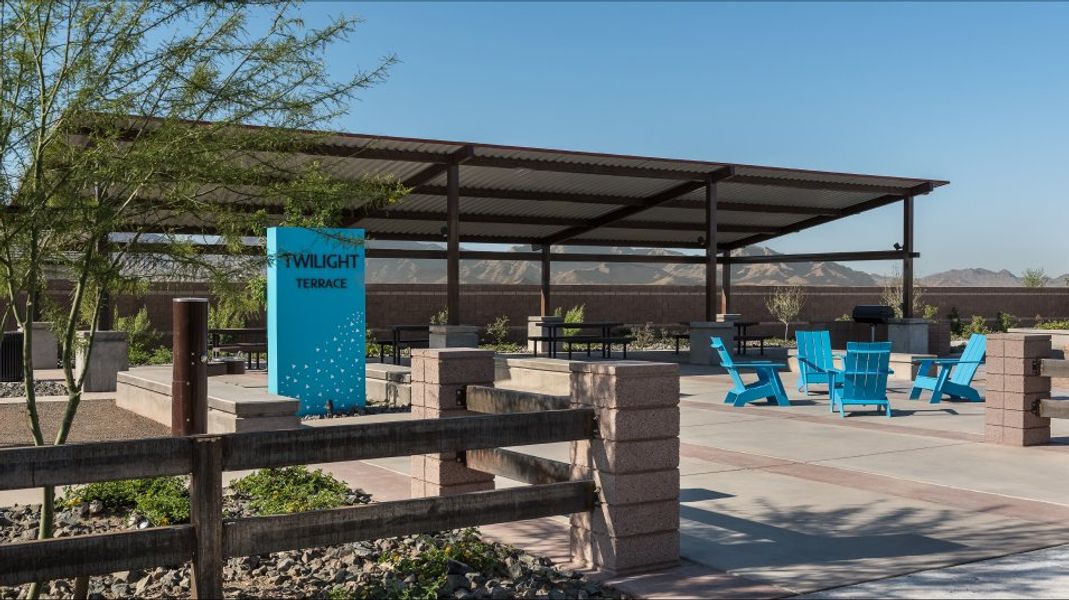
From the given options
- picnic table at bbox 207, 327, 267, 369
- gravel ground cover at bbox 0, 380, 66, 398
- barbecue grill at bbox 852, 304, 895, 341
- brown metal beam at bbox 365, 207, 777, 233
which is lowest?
gravel ground cover at bbox 0, 380, 66, 398

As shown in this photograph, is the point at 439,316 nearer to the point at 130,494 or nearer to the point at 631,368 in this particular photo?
the point at 130,494

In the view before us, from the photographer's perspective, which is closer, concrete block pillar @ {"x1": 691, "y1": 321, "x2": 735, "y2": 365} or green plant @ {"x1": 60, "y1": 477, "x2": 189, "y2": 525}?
green plant @ {"x1": 60, "y1": 477, "x2": 189, "y2": 525}

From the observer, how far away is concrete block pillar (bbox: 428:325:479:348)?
70.1 ft

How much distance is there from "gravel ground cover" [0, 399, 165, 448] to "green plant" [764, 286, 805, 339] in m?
26.7

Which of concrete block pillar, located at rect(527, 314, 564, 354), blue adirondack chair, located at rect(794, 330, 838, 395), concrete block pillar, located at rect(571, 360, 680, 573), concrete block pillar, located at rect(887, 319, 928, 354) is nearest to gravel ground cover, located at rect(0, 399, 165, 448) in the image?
concrete block pillar, located at rect(571, 360, 680, 573)

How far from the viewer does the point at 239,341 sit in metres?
27.9

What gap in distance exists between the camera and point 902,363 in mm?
21531

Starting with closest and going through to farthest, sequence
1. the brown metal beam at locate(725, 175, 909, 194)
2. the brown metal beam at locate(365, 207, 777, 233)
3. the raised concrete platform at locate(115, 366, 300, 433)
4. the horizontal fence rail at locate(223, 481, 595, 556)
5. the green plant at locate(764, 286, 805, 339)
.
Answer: the horizontal fence rail at locate(223, 481, 595, 556) < the raised concrete platform at locate(115, 366, 300, 433) < the brown metal beam at locate(725, 175, 909, 194) < the brown metal beam at locate(365, 207, 777, 233) < the green plant at locate(764, 286, 805, 339)

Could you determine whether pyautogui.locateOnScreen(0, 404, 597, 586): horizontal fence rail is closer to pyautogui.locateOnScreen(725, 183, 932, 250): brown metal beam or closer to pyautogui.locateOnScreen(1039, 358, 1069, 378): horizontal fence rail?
pyautogui.locateOnScreen(1039, 358, 1069, 378): horizontal fence rail

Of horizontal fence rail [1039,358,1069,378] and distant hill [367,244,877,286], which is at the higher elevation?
distant hill [367,244,877,286]

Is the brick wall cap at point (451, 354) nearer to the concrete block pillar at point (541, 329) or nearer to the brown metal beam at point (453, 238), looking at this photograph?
the brown metal beam at point (453, 238)

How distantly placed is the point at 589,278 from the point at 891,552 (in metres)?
141

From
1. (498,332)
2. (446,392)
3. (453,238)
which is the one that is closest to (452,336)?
(453,238)

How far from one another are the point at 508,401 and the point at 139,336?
22.8 m
